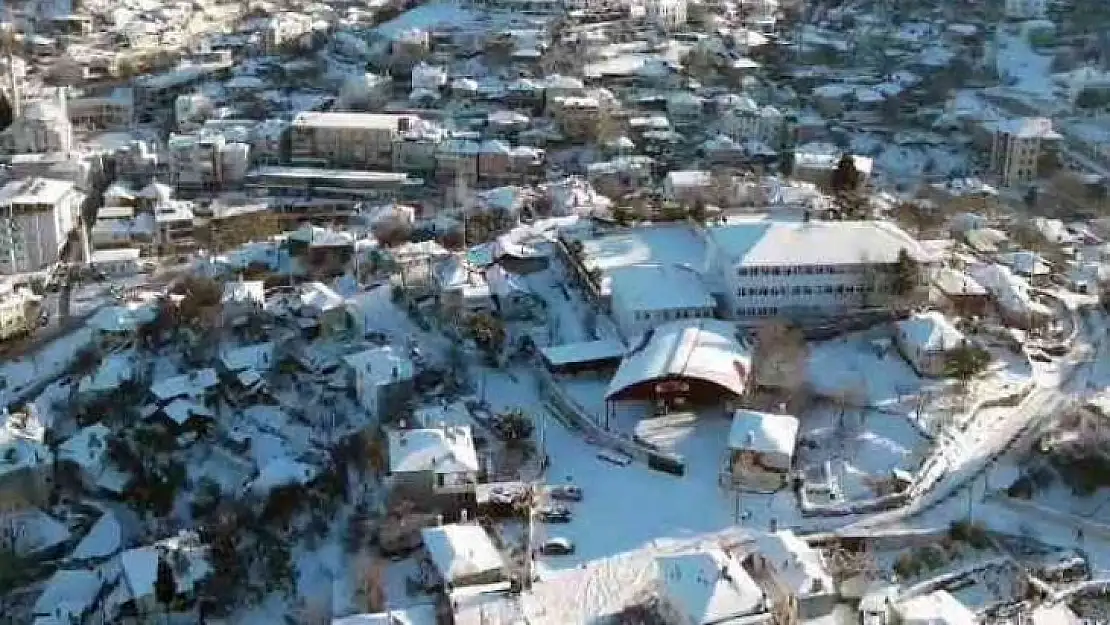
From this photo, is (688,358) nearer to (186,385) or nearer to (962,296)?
(962,296)

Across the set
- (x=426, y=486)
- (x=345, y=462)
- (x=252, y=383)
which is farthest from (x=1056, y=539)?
(x=252, y=383)

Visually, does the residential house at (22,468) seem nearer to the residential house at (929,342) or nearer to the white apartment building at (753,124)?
the residential house at (929,342)

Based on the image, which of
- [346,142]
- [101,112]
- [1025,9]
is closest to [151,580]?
[346,142]

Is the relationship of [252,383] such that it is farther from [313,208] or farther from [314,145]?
[314,145]

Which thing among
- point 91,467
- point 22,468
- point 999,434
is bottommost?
point 91,467

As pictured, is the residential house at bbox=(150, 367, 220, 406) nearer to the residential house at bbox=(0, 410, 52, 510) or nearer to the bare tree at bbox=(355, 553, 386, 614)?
the residential house at bbox=(0, 410, 52, 510)

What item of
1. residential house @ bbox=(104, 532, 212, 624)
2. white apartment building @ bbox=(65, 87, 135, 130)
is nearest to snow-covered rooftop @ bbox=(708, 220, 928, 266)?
residential house @ bbox=(104, 532, 212, 624)
